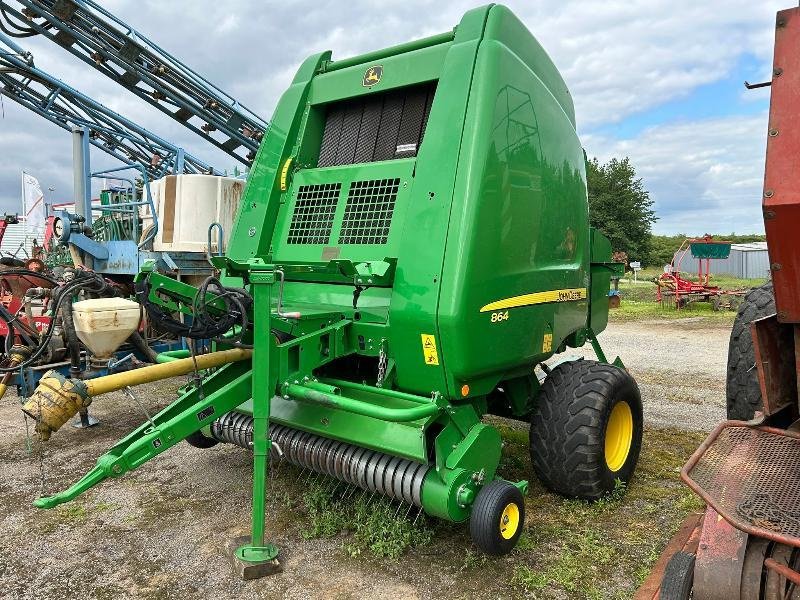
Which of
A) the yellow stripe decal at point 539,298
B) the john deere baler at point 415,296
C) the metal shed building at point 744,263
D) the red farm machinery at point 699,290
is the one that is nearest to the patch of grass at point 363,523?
the john deere baler at point 415,296

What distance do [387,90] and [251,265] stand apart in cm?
159

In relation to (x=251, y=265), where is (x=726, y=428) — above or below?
below

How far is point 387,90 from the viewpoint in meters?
3.68

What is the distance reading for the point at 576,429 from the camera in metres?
3.29

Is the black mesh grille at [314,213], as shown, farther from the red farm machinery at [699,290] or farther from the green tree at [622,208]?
the green tree at [622,208]

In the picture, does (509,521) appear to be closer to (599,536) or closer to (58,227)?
(599,536)

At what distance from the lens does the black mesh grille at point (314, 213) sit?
12.2 feet

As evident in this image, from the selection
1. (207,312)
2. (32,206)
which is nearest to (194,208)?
(207,312)

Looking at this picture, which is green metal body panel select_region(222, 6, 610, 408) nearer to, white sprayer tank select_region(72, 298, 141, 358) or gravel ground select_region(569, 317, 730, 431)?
white sprayer tank select_region(72, 298, 141, 358)

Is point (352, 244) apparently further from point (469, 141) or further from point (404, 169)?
point (469, 141)

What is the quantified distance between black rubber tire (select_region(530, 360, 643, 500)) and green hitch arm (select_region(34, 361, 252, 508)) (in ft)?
5.31

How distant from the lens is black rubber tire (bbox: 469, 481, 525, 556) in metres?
2.68

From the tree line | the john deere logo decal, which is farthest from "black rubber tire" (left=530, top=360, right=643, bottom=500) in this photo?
the tree line

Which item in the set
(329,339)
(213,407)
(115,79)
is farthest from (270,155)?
(115,79)
